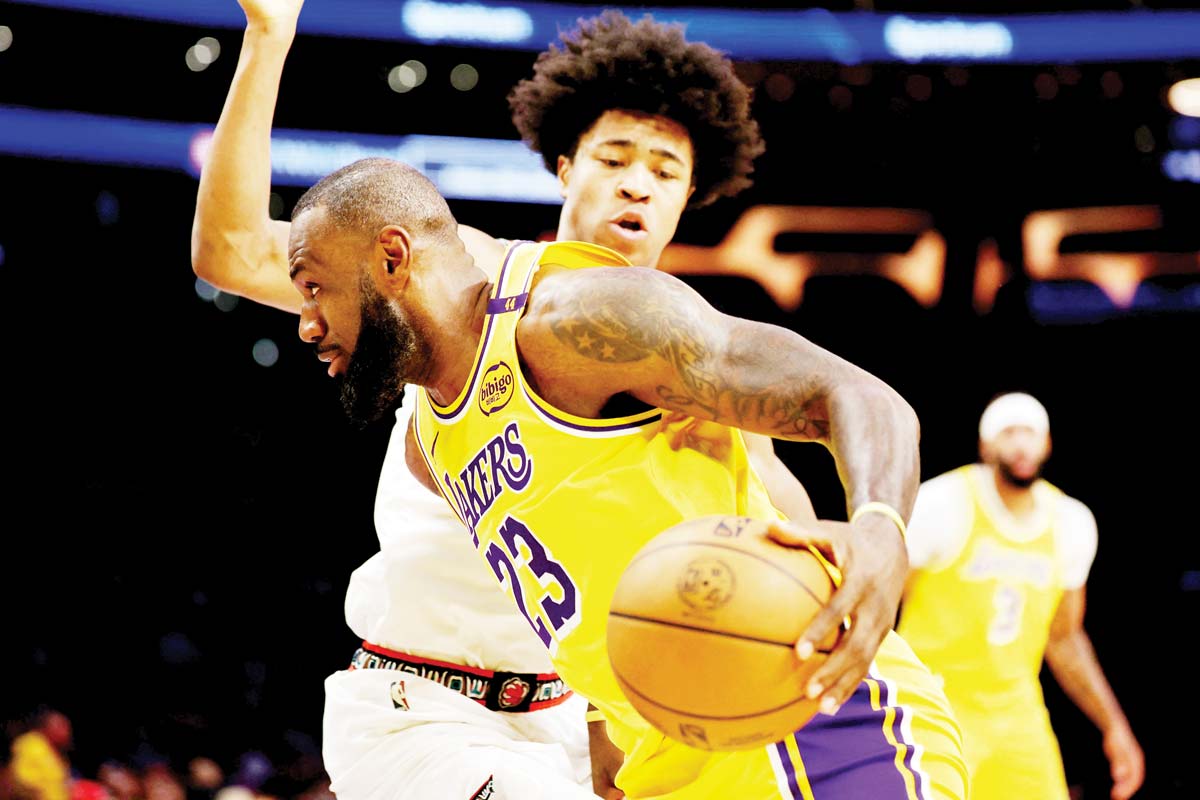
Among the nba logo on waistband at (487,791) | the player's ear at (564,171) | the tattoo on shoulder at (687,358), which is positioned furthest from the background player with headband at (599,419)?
the player's ear at (564,171)

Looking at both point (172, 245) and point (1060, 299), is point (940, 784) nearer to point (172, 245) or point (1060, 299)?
point (1060, 299)

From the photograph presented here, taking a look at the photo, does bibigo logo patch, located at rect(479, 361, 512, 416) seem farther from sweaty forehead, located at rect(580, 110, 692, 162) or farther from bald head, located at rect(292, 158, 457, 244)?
sweaty forehead, located at rect(580, 110, 692, 162)

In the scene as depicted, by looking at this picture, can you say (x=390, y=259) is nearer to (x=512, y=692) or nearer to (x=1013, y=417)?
(x=512, y=692)

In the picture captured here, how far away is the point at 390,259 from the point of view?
2.51 m

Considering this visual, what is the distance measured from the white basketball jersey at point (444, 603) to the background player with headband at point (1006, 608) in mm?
3111

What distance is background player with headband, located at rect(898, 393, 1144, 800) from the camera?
5798mm

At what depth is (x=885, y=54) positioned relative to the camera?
1098 centimetres

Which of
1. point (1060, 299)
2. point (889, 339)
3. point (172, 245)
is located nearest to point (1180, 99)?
point (1060, 299)

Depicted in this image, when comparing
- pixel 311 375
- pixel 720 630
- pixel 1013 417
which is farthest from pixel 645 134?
pixel 311 375

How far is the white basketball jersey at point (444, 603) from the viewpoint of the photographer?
3.14 meters

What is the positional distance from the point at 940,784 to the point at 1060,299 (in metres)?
10.3

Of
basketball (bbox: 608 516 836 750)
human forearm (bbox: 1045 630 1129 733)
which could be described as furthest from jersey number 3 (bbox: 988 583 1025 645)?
basketball (bbox: 608 516 836 750)

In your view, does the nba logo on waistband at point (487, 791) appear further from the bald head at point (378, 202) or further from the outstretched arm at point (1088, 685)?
the outstretched arm at point (1088, 685)

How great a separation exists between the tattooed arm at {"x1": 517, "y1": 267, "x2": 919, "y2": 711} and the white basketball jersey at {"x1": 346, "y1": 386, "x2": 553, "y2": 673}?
3.10ft
